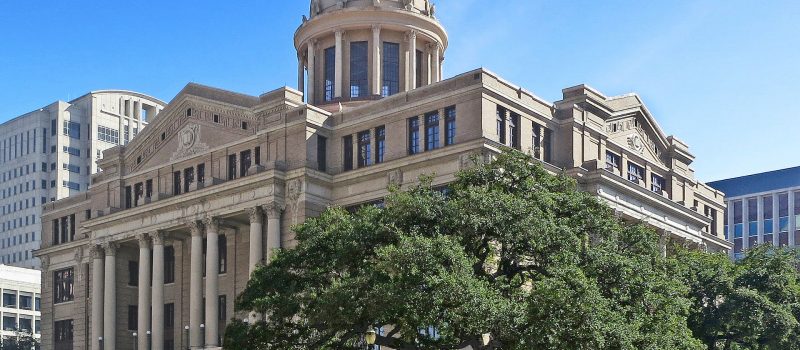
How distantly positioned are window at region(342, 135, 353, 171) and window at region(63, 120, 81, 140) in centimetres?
11752

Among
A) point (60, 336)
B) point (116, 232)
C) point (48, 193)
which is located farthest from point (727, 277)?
point (48, 193)

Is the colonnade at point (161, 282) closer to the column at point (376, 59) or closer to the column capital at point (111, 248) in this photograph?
the column capital at point (111, 248)

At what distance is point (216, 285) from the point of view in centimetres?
8238

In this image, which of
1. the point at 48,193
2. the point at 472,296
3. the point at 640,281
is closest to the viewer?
the point at 472,296

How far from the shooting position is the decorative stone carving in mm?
88000

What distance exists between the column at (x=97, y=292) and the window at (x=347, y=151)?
24.5m

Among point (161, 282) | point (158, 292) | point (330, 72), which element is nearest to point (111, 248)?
point (161, 282)

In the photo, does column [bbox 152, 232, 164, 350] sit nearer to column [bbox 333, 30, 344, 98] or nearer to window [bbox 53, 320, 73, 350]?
column [bbox 333, 30, 344, 98]

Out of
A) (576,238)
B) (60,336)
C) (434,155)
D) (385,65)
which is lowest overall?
(60,336)

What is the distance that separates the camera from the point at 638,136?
8888 centimetres

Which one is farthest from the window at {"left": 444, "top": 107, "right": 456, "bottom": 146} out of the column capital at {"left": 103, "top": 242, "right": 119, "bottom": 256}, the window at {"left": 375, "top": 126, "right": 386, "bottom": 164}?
the column capital at {"left": 103, "top": 242, "right": 119, "bottom": 256}

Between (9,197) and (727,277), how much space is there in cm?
14928

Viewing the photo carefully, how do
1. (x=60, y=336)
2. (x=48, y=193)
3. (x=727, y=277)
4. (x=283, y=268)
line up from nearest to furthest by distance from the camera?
(x=283, y=268), (x=727, y=277), (x=60, y=336), (x=48, y=193)

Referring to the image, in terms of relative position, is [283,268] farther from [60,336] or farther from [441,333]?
[60,336]
